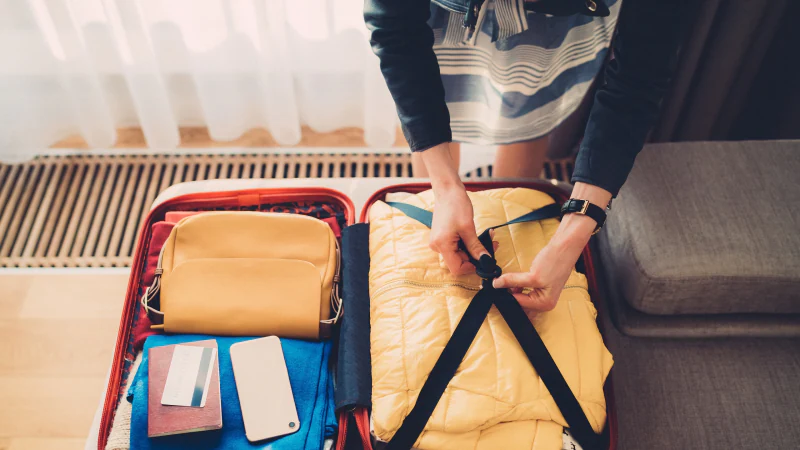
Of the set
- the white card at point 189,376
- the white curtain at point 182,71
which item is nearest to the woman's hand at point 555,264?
the white card at point 189,376

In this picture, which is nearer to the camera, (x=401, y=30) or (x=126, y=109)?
(x=401, y=30)

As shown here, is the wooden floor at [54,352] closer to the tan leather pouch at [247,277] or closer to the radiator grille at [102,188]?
the radiator grille at [102,188]

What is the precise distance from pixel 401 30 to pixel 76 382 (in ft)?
3.24

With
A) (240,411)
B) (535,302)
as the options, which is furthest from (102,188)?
(535,302)

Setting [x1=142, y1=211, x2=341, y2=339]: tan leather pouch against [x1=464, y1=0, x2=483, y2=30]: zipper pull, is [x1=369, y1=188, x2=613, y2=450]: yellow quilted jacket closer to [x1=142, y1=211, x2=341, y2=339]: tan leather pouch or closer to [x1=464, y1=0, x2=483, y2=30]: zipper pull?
[x1=142, y1=211, x2=341, y2=339]: tan leather pouch

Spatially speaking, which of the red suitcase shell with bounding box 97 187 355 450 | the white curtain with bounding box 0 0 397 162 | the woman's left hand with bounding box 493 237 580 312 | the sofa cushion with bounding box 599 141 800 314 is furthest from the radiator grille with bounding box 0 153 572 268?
the woman's left hand with bounding box 493 237 580 312

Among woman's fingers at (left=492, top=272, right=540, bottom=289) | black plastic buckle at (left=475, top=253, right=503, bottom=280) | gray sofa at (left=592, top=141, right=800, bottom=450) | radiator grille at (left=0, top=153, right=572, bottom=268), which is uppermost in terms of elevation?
black plastic buckle at (left=475, top=253, right=503, bottom=280)

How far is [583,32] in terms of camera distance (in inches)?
36.1

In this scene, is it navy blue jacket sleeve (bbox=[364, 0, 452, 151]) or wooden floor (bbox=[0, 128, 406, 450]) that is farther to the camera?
wooden floor (bbox=[0, 128, 406, 450])

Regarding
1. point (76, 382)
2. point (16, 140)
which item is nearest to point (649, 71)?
point (76, 382)

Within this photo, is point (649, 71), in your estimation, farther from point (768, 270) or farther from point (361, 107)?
point (361, 107)

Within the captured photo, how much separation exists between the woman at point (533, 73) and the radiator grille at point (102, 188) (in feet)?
2.10

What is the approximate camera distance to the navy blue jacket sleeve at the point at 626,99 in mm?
718

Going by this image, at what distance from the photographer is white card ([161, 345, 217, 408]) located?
2.33 feet
